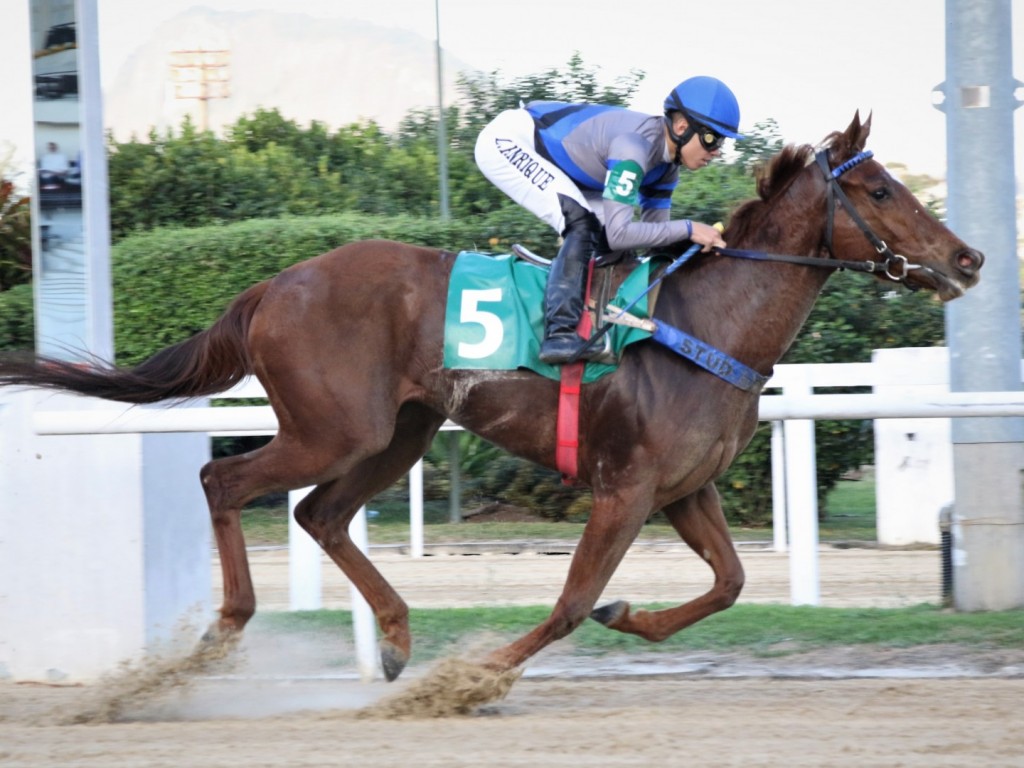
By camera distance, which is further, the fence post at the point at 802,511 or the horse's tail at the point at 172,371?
the fence post at the point at 802,511

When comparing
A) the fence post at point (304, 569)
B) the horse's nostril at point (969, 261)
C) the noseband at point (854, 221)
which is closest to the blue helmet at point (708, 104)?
the noseband at point (854, 221)

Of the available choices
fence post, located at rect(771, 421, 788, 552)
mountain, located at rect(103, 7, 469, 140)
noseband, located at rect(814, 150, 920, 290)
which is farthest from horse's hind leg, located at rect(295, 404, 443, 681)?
mountain, located at rect(103, 7, 469, 140)

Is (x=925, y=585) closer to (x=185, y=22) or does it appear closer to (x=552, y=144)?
(x=552, y=144)

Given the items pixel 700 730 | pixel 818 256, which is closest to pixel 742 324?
pixel 818 256

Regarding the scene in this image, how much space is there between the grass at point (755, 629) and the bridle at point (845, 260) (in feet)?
4.96

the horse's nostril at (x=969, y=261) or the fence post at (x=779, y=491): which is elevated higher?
the horse's nostril at (x=969, y=261)

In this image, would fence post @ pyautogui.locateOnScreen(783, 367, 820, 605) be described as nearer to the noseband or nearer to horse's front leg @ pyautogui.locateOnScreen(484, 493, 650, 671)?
the noseband

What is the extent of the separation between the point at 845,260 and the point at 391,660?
2065 mm

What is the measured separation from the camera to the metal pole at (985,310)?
5.71m

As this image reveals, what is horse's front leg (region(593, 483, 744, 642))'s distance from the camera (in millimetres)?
4680

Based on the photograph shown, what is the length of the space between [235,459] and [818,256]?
2135 mm

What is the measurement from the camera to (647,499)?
4.38 m

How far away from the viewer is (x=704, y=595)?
469 cm

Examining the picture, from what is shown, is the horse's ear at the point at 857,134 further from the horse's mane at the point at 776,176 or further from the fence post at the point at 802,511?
the fence post at the point at 802,511
